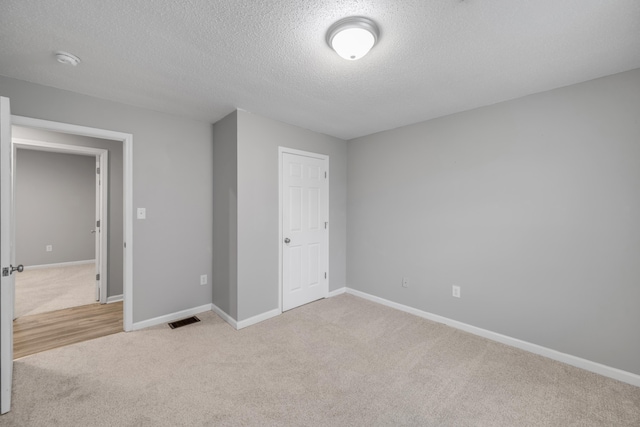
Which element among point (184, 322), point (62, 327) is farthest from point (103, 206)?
point (184, 322)

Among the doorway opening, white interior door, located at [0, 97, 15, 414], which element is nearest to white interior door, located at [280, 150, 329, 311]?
white interior door, located at [0, 97, 15, 414]

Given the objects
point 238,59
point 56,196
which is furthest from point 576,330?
point 56,196

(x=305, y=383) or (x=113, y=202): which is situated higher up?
(x=113, y=202)

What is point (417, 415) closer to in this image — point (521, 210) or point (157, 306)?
point (521, 210)

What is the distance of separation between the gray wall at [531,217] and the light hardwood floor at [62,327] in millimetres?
3391

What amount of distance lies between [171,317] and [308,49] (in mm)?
3067

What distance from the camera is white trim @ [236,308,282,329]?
285 centimetres

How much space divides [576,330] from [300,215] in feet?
9.53

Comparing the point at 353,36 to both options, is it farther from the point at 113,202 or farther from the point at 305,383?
the point at 113,202

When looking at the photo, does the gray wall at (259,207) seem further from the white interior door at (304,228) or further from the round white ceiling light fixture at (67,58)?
the round white ceiling light fixture at (67,58)

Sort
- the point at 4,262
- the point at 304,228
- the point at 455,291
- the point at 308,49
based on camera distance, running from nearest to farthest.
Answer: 1. the point at 4,262
2. the point at 308,49
3. the point at 455,291
4. the point at 304,228

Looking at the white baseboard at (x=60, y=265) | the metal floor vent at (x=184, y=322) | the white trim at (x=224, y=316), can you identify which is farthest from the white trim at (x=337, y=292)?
the white baseboard at (x=60, y=265)

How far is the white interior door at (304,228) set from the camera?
333 cm

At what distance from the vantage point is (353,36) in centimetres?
155
